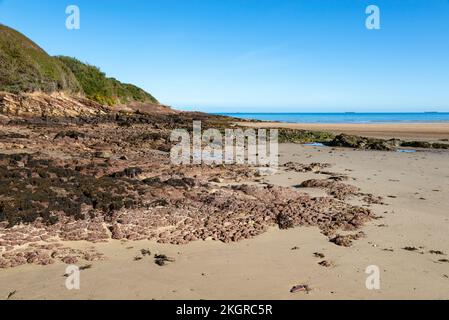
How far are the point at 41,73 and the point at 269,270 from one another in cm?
3773

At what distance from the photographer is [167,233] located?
6.84 metres

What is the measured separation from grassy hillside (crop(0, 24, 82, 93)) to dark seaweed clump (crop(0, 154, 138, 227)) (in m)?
23.2

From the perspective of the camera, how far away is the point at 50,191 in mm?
7680

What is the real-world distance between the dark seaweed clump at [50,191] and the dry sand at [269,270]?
1248mm

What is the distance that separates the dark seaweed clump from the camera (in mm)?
6796

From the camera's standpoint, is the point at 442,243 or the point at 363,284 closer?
the point at 363,284

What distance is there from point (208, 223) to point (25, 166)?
4737 millimetres

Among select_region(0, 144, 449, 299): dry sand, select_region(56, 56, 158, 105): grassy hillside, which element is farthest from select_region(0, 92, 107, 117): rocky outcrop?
select_region(0, 144, 449, 299): dry sand

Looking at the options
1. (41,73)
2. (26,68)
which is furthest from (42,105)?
(41,73)

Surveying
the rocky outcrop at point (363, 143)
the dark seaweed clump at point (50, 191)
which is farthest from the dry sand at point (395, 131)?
the dark seaweed clump at point (50, 191)

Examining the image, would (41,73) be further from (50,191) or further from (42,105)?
(50,191)
